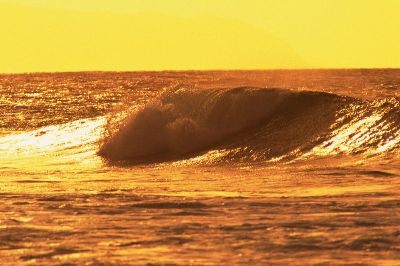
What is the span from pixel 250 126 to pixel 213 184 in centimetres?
926

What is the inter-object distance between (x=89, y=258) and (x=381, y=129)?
477 inches

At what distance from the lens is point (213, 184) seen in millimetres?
14359

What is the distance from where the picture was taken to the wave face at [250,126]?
1977 centimetres

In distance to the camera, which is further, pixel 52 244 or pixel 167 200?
pixel 167 200

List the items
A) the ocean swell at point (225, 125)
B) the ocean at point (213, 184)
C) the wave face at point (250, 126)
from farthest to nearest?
1. the ocean swell at point (225, 125)
2. the wave face at point (250, 126)
3. the ocean at point (213, 184)

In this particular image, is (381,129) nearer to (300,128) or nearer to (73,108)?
(300,128)

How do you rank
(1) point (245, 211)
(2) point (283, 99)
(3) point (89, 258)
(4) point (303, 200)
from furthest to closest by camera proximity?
(2) point (283, 99)
(4) point (303, 200)
(1) point (245, 211)
(3) point (89, 258)

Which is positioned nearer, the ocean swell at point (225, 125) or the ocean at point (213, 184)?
the ocean at point (213, 184)

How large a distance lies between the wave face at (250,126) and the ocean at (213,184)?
49 millimetres

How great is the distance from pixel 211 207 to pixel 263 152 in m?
8.66

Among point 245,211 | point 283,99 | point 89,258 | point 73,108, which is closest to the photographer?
point 89,258

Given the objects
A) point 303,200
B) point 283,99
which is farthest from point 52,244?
point 283,99

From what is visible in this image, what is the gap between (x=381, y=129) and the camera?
65.1ft

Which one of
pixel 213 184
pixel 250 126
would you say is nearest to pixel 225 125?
pixel 250 126
